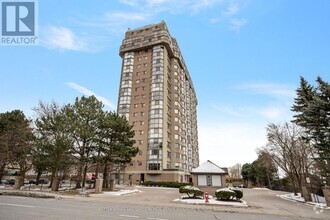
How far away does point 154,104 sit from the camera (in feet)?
191

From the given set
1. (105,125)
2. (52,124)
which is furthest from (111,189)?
(52,124)

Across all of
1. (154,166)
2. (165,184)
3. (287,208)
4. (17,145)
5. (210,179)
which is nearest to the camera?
(287,208)

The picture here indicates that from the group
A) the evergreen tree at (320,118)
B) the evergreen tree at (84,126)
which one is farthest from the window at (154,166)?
the evergreen tree at (320,118)

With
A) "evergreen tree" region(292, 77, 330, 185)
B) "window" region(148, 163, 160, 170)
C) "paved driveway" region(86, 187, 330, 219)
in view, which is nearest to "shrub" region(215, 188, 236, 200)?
"paved driveway" region(86, 187, 330, 219)

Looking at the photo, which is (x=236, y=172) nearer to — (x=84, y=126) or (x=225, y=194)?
(x=225, y=194)

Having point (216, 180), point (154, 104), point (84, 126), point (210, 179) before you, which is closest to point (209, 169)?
point (210, 179)

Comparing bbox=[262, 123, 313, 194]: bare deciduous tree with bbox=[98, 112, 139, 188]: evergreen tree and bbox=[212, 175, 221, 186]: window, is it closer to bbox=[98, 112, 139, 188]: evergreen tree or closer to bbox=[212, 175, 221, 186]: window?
bbox=[212, 175, 221, 186]: window

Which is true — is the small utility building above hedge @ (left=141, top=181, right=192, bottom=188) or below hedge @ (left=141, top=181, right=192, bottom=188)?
above

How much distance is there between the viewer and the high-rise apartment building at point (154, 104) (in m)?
54.2

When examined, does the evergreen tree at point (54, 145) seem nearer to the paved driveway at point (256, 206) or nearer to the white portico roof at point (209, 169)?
the paved driveway at point (256, 206)

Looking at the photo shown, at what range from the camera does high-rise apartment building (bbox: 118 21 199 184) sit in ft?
178

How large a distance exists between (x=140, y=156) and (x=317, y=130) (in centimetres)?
4129

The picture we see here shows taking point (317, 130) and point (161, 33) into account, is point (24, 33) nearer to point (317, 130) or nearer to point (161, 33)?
point (317, 130)

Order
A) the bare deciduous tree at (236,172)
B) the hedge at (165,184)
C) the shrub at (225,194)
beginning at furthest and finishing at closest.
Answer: the bare deciduous tree at (236,172)
the hedge at (165,184)
the shrub at (225,194)
